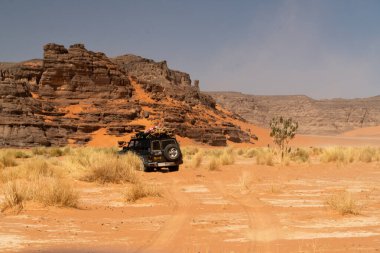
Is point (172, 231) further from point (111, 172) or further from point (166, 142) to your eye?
point (166, 142)

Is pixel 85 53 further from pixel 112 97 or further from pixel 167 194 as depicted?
pixel 167 194

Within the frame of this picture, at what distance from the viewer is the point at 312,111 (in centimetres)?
12988

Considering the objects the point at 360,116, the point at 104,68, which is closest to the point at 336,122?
the point at 360,116

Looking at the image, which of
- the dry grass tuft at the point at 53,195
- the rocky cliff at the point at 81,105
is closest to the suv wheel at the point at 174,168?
the dry grass tuft at the point at 53,195

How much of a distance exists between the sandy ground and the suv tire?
18.8 feet

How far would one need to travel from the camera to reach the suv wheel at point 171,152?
2008 cm

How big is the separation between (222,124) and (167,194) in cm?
5295

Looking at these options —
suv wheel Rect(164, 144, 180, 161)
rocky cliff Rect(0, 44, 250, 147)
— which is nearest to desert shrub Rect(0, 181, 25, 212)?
suv wheel Rect(164, 144, 180, 161)

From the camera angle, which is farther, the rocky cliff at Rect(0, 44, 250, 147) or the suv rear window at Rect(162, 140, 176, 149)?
the rocky cliff at Rect(0, 44, 250, 147)

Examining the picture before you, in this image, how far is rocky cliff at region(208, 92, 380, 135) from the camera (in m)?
117

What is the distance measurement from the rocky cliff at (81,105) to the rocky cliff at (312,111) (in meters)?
57.4

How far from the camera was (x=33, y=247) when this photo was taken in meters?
6.65

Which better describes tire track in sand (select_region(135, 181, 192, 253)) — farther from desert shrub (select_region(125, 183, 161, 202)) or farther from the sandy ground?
desert shrub (select_region(125, 183, 161, 202))

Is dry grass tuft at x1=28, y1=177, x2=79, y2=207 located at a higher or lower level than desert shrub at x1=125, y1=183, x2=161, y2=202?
higher
